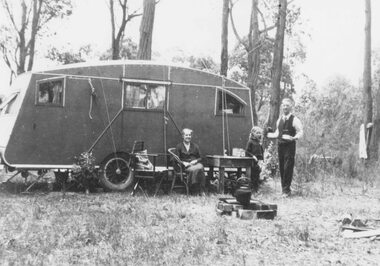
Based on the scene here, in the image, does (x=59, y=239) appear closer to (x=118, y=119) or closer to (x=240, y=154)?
(x=118, y=119)

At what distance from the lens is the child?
1034 centimetres

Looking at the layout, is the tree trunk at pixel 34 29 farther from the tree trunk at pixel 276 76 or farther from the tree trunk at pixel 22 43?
the tree trunk at pixel 276 76

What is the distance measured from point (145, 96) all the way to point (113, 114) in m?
0.79

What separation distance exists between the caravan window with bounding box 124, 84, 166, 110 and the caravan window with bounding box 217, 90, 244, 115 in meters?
1.32

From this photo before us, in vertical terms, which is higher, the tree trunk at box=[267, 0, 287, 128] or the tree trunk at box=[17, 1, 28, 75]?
the tree trunk at box=[17, 1, 28, 75]

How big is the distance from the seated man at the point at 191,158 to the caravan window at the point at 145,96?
93cm

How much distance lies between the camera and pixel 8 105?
10.5 metres

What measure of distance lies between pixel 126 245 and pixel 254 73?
13395mm

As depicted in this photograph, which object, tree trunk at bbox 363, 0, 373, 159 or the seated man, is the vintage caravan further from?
tree trunk at bbox 363, 0, 373, 159

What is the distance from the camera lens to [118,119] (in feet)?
33.8

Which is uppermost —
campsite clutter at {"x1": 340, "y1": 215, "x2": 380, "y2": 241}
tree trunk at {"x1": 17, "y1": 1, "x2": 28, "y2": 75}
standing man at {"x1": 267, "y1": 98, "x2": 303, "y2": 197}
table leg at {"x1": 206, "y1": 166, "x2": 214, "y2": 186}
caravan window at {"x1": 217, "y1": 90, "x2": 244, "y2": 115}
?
tree trunk at {"x1": 17, "y1": 1, "x2": 28, "y2": 75}

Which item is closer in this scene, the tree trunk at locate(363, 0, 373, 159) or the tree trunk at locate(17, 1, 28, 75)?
the tree trunk at locate(363, 0, 373, 159)

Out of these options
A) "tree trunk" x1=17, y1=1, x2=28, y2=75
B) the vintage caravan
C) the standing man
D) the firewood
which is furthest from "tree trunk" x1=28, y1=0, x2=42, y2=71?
the firewood

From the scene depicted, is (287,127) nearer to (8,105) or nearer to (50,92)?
(50,92)
